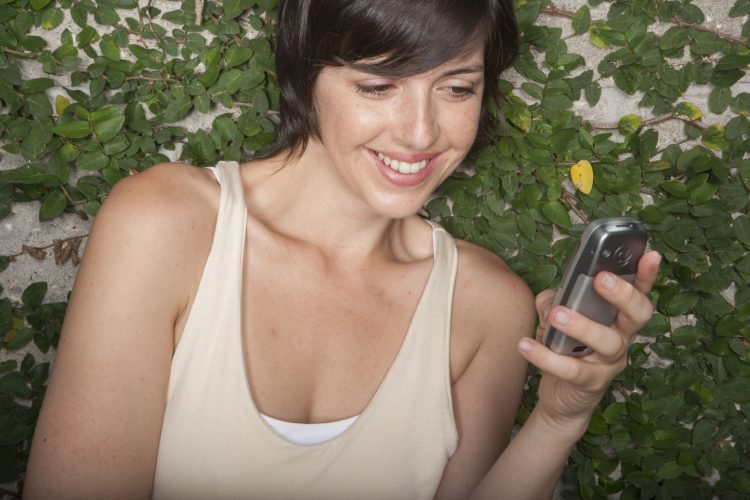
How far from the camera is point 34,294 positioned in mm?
1458

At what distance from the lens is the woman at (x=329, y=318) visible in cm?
108

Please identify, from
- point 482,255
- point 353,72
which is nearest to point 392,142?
point 353,72

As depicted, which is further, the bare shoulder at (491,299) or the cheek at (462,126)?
the bare shoulder at (491,299)

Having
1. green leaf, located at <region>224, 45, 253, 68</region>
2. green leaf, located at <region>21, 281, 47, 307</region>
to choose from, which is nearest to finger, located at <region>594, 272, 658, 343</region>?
green leaf, located at <region>224, 45, 253, 68</region>

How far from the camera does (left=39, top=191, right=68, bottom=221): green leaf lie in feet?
4.65

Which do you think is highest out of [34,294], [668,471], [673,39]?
[673,39]

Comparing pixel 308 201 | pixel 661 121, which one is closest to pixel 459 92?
pixel 308 201

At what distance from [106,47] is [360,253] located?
58 cm

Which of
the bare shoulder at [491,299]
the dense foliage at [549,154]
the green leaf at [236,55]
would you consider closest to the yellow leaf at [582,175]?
the dense foliage at [549,154]

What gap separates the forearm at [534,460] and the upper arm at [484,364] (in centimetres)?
14

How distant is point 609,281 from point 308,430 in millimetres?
570

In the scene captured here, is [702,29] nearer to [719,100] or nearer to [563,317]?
[719,100]

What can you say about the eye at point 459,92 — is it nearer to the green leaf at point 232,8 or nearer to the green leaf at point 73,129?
the green leaf at point 232,8

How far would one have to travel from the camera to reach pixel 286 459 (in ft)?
3.98
